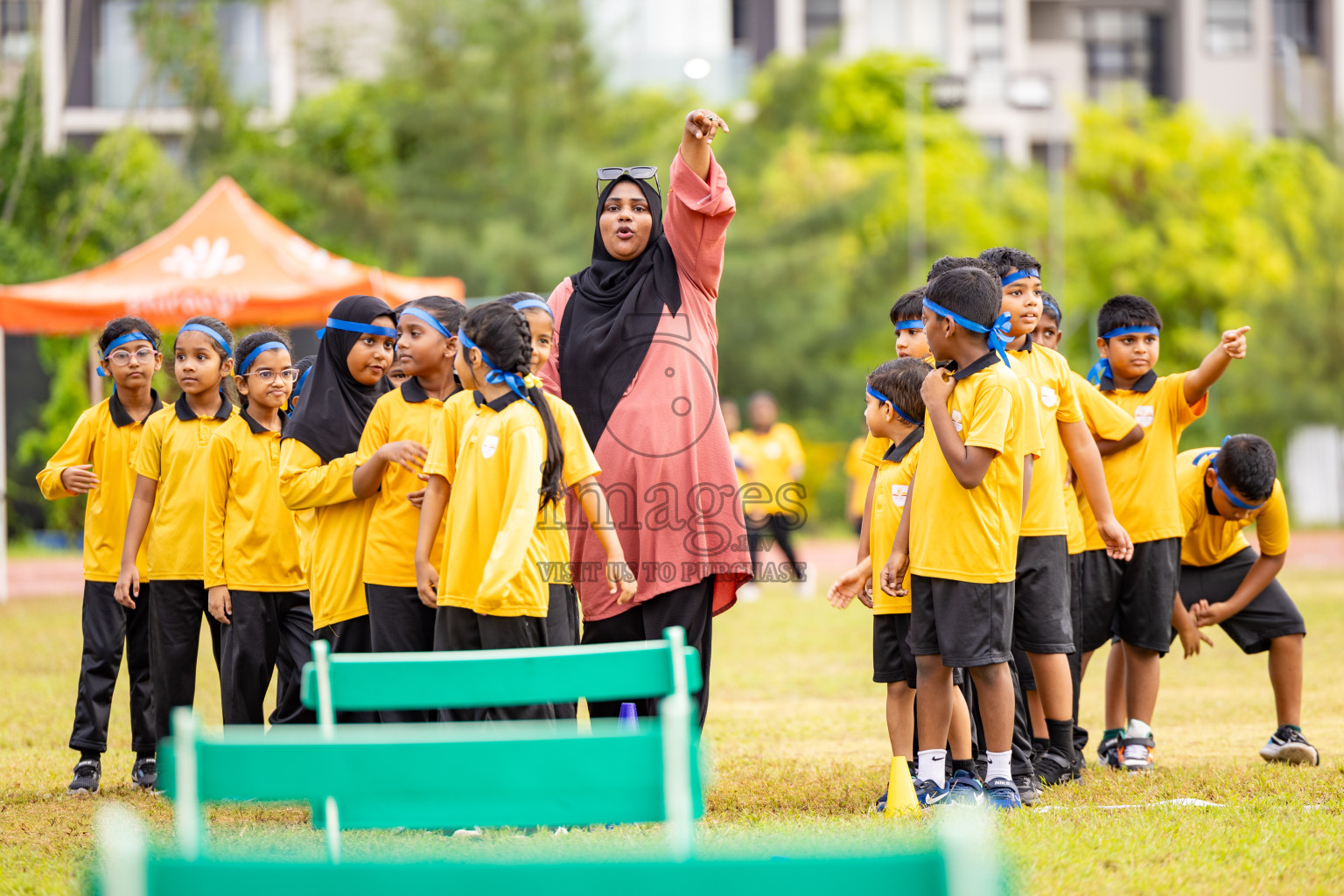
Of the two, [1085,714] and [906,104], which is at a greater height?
[906,104]

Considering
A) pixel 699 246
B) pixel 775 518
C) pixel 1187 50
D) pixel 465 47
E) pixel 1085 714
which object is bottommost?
pixel 1085 714

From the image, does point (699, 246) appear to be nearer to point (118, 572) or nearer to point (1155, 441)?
point (1155, 441)

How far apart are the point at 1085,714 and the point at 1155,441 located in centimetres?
233

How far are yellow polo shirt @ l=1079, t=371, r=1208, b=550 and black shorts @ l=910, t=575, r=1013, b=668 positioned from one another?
1453mm

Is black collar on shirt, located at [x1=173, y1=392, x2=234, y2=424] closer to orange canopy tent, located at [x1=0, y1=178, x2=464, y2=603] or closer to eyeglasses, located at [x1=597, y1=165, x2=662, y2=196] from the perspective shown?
eyeglasses, located at [x1=597, y1=165, x2=662, y2=196]

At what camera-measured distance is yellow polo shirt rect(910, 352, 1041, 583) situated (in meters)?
4.98

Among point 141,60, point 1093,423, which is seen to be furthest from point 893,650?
point 141,60

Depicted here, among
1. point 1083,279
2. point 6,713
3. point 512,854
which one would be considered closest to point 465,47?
point 1083,279

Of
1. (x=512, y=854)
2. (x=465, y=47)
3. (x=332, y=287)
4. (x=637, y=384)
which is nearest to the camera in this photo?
(x=512, y=854)

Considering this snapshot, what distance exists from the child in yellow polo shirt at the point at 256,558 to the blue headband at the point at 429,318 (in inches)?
35.4

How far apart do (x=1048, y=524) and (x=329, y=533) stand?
107 inches

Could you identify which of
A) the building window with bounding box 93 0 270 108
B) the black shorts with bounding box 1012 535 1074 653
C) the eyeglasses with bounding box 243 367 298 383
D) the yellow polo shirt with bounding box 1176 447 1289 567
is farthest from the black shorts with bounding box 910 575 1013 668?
the building window with bounding box 93 0 270 108

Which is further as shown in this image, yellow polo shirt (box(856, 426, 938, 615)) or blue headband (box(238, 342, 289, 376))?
blue headband (box(238, 342, 289, 376))

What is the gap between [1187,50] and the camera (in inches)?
1726
